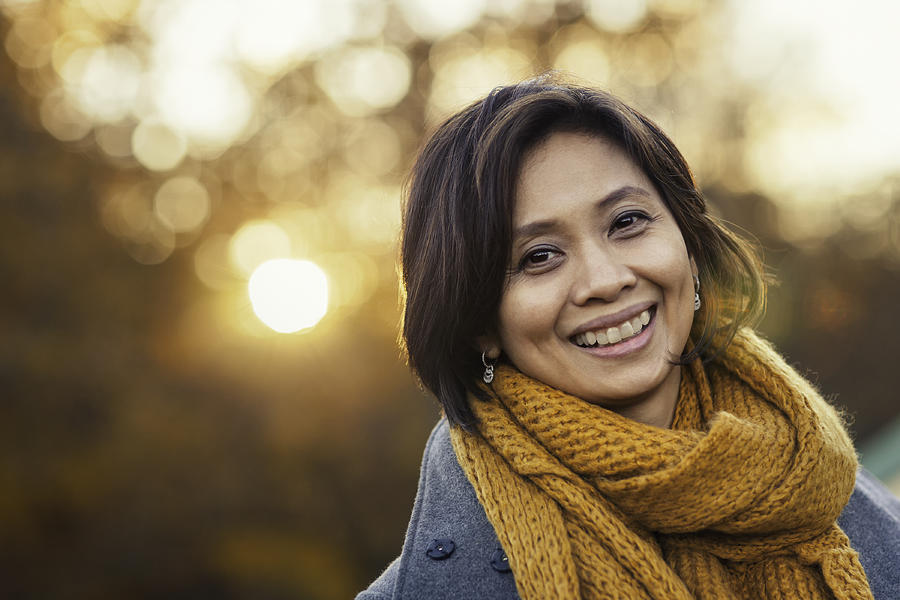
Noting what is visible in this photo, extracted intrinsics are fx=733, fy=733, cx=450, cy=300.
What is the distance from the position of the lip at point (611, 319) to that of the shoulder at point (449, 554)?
20.0 inches

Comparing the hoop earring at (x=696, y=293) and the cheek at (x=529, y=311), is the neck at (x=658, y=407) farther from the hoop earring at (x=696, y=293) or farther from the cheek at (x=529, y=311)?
the cheek at (x=529, y=311)

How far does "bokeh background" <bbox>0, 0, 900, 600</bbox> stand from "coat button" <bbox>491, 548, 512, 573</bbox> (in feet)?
15.4

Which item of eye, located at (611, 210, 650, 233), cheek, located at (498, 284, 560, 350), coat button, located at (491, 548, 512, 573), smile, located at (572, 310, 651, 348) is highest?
eye, located at (611, 210, 650, 233)

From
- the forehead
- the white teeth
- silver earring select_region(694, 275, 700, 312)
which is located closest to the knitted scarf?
the white teeth

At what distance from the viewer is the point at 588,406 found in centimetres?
174

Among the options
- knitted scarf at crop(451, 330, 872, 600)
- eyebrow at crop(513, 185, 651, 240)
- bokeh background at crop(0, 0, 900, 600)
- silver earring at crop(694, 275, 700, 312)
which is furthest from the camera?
bokeh background at crop(0, 0, 900, 600)

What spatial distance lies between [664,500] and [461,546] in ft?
1.58

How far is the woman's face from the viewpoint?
5.58 feet

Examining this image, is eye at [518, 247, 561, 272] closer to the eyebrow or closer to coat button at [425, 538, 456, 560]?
the eyebrow

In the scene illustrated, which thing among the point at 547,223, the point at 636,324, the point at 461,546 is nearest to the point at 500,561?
the point at 461,546

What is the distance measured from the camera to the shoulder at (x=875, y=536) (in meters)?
1.84

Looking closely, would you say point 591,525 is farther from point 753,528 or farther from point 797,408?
point 797,408

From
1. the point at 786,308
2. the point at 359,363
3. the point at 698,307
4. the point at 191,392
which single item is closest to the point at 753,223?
the point at 786,308

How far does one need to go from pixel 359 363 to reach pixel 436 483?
7321mm
